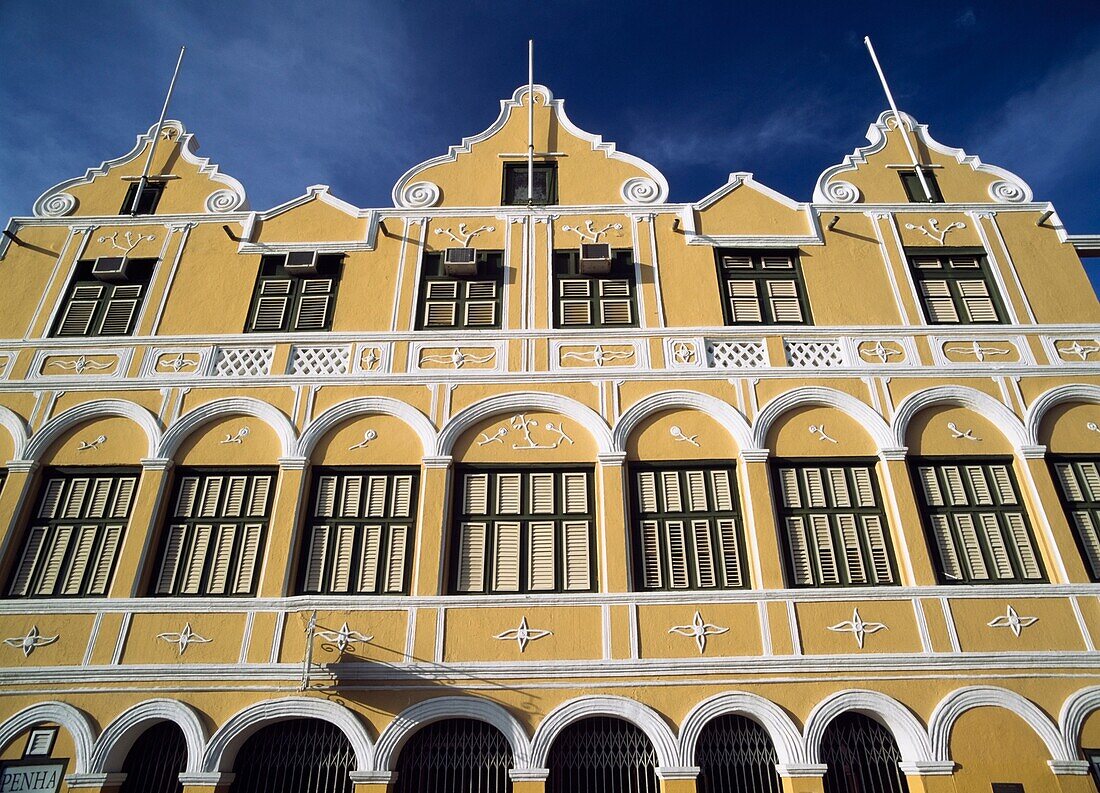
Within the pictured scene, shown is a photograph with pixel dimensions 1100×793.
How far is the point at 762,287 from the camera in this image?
13.0m

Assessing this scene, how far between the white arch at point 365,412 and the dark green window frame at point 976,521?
24.4 ft

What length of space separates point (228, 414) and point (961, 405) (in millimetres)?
11639

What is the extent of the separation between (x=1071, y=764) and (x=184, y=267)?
49.7 ft

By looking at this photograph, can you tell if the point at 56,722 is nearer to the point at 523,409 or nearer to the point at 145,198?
the point at 523,409

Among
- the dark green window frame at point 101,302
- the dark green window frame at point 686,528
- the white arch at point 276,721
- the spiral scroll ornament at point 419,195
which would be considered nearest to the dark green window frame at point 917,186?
the dark green window frame at point 686,528

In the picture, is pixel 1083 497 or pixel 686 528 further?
pixel 1083 497

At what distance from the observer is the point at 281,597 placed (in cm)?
1008

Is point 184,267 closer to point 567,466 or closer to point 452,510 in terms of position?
point 452,510

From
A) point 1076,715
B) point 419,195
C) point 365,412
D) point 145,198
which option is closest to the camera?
point 1076,715

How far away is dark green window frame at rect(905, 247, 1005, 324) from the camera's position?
12.7 m

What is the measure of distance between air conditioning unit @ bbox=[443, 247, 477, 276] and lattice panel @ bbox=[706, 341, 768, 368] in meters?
4.22

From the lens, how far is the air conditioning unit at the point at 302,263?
12.8 m

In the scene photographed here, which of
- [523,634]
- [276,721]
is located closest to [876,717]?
[523,634]

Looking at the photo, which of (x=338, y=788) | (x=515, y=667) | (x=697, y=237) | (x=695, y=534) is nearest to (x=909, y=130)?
(x=697, y=237)
